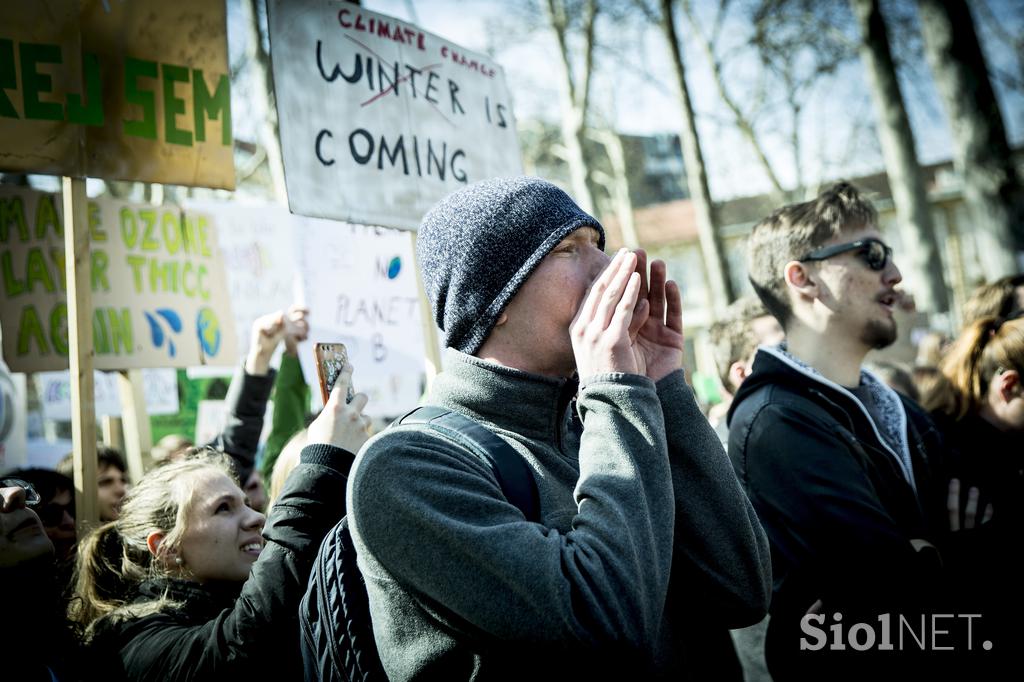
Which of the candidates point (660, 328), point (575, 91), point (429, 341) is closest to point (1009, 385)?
point (429, 341)

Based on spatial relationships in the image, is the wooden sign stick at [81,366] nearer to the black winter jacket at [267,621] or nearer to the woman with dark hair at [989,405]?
the black winter jacket at [267,621]

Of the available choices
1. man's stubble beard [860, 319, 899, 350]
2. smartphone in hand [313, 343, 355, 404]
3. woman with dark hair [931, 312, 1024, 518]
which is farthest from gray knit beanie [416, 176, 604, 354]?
woman with dark hair [931, 312, 1024, 518]

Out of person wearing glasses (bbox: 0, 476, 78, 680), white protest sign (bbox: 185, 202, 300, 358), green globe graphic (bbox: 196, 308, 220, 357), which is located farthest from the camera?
white protest sign (bbox: 185, 202, 300, 358)

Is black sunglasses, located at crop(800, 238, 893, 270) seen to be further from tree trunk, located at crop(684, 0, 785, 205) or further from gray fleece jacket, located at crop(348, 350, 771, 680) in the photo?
tree trunk, located at crop(684, 0, 785, 205)

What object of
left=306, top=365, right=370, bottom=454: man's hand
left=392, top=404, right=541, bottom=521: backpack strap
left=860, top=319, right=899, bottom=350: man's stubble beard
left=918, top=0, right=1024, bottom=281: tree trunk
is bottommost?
left=392, top=404, right=541, bottom=521: backpack strap

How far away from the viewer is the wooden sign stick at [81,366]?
279 centimetres

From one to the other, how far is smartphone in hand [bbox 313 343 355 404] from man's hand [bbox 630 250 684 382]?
88cm

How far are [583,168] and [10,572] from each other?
48.6 feet

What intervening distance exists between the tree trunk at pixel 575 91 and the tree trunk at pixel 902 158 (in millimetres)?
5582

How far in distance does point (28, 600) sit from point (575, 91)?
50.1ft

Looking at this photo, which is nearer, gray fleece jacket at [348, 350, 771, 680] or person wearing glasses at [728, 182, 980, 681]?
gray fleece jacket at [348, 350, 771, 680]

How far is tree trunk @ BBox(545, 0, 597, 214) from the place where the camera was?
1568 centimetres

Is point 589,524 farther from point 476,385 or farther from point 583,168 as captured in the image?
point 583,168

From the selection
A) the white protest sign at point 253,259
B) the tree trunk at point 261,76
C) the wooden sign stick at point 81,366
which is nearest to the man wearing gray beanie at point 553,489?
the wooden sign stick at point 81,366
